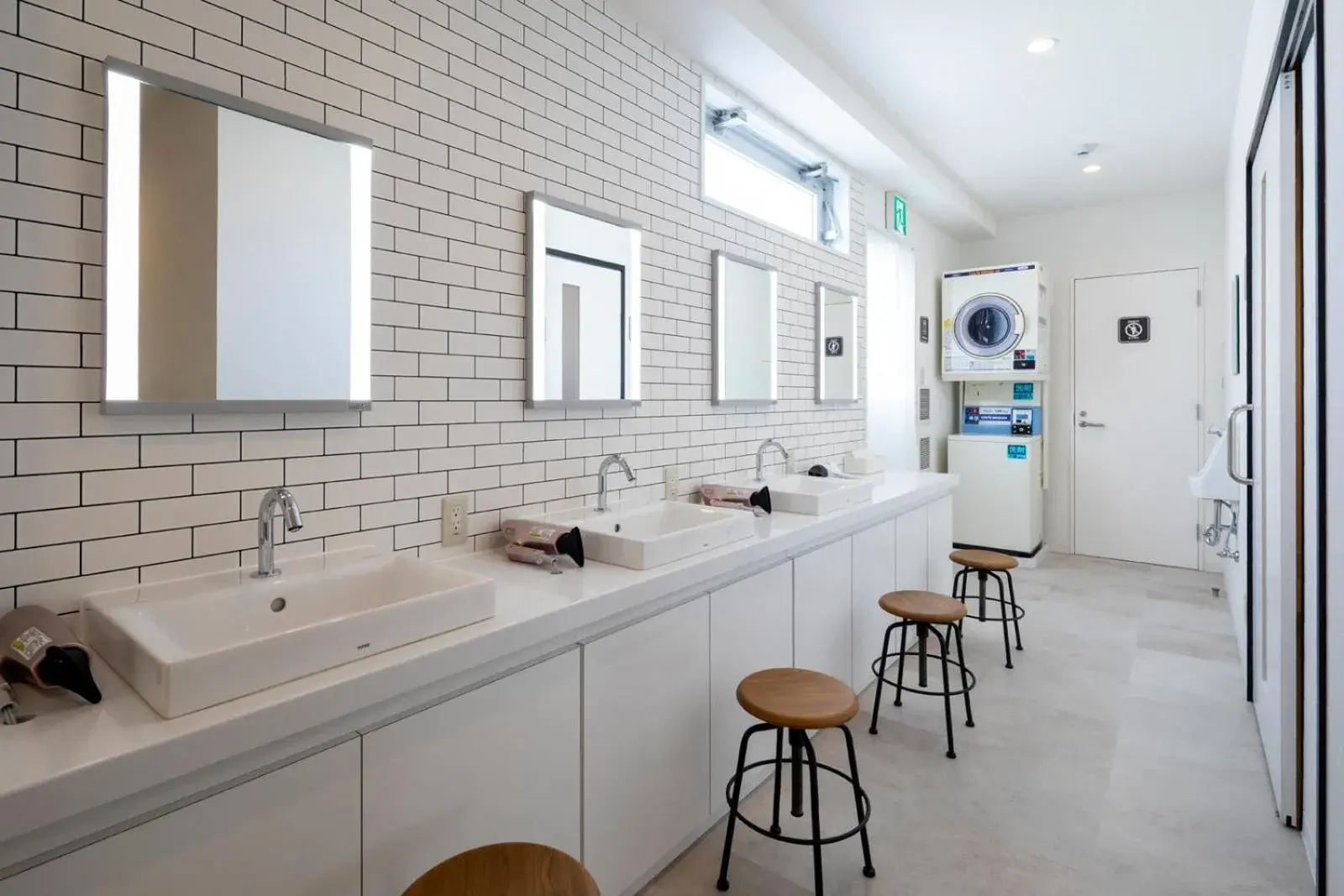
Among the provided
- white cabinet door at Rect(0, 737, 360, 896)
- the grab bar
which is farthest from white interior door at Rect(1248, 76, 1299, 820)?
white cabinet door at Rect(0, 737, 360, 896)

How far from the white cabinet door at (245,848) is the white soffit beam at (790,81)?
2.49 meters

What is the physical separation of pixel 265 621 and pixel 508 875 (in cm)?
73

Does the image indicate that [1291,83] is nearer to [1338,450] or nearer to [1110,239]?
[1338,450]

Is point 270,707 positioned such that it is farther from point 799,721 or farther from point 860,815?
point 860,815

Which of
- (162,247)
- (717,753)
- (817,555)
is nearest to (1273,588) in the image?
(817,555)

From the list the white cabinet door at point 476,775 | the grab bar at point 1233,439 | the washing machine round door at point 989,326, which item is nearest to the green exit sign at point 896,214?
the washing machine round door at point 989,326

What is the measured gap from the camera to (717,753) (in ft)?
7.13

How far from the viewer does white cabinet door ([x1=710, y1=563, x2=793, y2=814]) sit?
2158 millimetres

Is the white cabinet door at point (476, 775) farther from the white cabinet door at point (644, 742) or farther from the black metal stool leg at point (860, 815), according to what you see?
the black metal stool leg at point (860, 815)

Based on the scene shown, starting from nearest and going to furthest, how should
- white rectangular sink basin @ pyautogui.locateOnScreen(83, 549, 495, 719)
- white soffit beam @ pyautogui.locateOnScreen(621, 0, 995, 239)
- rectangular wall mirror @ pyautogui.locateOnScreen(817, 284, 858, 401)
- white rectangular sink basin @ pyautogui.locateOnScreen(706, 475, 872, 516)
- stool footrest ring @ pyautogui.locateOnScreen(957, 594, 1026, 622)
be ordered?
white rectangular sink basin @ pyautogui.locateOnScreen(83, 549, 495, 719), white soffit beam @ pyautogui.locateOnScreen(621, 0, 995, 239), white rectangular sink basin @ pyautogui.locateOnScreen(706, 475, 872, 516), stool footrest ring @ pyautogui.locateOnScreen(957, 594, 1026, 622), rectangular wall mirror @ pyautogui.locateOnScreen(817, 284, 858, 401)

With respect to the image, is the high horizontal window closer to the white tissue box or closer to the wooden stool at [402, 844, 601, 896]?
the white tissue box

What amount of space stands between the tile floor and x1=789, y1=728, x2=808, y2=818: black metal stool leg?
142 millimetres

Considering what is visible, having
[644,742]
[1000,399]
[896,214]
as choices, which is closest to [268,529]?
[644,742]

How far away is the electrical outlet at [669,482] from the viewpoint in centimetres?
281
